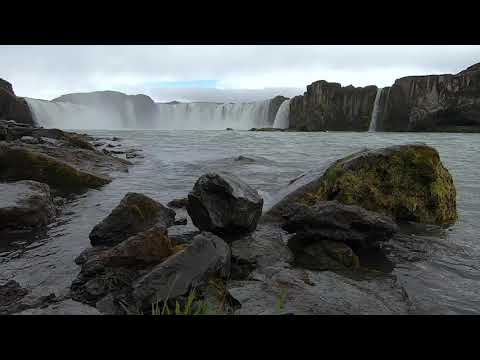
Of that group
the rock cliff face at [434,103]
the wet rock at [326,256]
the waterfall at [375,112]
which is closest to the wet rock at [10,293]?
the wet rock at [326,256]

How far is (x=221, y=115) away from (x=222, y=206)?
79900 mm

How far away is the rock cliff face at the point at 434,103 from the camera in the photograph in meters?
65.5

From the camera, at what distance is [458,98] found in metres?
66.8

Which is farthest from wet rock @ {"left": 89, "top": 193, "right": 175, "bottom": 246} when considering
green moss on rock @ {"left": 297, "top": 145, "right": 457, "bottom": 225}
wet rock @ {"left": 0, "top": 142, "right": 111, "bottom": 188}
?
wet rock @ {"left": 0, "top": 142, "right": 111, "bottom": 188}

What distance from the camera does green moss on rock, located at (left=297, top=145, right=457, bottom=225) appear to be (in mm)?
7312

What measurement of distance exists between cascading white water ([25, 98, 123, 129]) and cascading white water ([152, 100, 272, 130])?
16.9 m

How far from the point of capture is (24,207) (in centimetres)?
662

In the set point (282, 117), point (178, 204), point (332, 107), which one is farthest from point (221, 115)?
point (178, 204)

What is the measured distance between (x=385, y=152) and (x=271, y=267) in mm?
4162

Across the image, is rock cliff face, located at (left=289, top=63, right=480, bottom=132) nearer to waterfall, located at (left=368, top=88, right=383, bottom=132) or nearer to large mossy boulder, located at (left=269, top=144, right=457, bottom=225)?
waterfall, located at (left=368, top=88, right=383, bottom=132)

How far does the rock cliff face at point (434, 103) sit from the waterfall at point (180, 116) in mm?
26376
